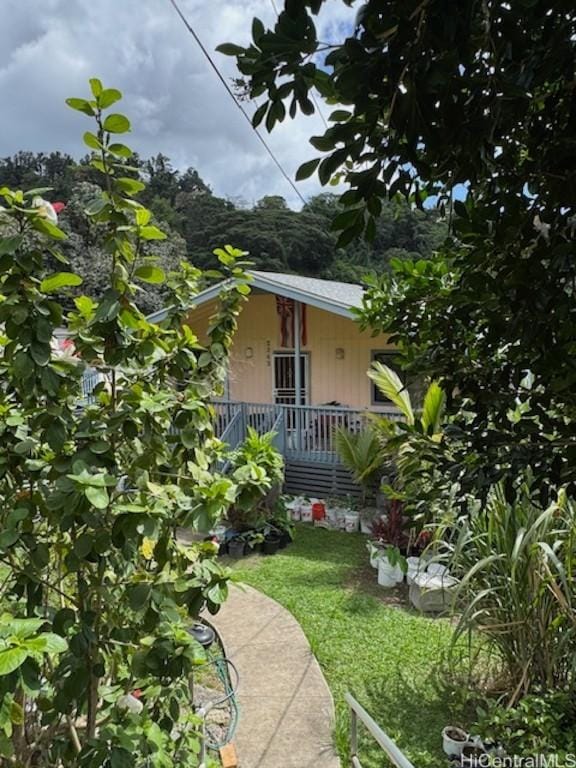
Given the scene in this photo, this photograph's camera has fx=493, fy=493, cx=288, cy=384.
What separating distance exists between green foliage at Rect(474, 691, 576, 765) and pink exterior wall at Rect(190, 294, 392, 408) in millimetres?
8712

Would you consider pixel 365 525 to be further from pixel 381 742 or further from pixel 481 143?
pixel 481 143

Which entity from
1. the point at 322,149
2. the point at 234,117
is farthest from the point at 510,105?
the point at 234,117

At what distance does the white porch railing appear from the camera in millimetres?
9523

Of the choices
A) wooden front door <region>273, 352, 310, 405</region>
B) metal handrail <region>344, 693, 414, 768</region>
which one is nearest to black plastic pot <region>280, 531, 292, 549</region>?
metal handrail <region>344, 693, 414, 768</region>

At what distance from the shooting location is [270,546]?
7.46m

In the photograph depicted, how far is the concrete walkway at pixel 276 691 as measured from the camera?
137 inches

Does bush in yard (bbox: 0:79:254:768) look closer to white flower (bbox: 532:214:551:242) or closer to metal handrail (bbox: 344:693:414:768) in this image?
metal handrail (bbox: 344:693:414:768)

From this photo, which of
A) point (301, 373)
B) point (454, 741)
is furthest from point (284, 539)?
point (301, 373)

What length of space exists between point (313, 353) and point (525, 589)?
937cm

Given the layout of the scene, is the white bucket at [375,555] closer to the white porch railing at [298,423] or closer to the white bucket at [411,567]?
the white bucket at [411,567]

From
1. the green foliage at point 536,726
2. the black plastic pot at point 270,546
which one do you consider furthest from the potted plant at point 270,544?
the green foliage at point 536,726

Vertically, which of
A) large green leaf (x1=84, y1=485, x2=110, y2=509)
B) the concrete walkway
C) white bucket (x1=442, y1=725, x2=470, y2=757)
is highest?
large green leaf (x1=84, y1=485, x2=110, y2=509)

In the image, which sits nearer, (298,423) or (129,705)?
(129,705)

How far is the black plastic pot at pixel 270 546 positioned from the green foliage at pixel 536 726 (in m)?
4.52
